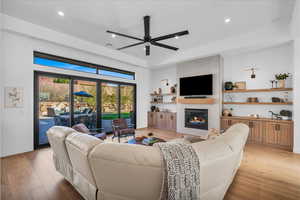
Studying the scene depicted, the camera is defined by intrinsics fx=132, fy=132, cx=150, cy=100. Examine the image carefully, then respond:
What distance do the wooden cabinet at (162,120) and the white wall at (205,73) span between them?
40cm

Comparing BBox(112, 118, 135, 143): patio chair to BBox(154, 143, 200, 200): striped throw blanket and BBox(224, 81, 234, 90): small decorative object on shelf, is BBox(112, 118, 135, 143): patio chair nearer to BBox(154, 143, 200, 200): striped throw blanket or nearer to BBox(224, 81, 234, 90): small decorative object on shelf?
BBox(154, 143, 200, 200): striped throw blanket

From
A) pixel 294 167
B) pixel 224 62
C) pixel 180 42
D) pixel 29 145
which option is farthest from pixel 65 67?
pixel 294 167

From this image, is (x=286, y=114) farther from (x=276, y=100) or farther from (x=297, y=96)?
(x=297, y=96)

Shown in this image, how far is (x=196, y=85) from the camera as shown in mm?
5438

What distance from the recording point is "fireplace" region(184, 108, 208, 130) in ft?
17.3

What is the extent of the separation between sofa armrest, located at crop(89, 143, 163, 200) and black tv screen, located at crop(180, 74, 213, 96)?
453 centimetres

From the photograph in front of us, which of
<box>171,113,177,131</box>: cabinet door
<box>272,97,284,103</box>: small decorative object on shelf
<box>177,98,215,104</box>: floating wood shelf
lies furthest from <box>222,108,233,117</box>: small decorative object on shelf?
<box>171,113,177,131</box>: cabinet door

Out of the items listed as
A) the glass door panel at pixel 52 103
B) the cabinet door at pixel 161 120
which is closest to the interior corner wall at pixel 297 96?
the cabinet door at pixel 161 120

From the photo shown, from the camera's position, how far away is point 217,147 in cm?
145

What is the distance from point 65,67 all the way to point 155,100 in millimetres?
4427

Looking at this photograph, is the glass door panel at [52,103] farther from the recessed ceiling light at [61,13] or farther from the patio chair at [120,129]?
the recessed ceiling light at [61,13]

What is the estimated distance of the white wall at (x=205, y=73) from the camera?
4.96 metres

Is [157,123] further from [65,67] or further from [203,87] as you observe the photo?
[65,67]

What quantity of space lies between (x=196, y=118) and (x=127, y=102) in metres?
3.25
